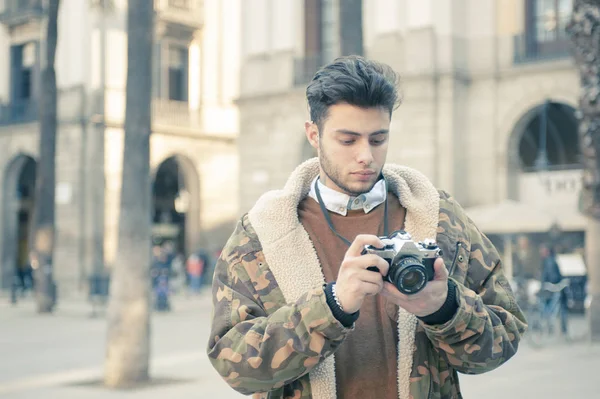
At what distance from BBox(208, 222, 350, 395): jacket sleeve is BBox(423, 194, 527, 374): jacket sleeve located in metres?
0.33

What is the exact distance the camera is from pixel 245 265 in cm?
283

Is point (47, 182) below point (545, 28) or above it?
below

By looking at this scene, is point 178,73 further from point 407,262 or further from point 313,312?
point 407,262

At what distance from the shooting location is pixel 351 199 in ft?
9.28

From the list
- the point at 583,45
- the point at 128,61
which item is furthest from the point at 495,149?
the point at 128,61

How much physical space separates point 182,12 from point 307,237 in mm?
33472

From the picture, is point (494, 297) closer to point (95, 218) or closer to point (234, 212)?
point (95, 218)

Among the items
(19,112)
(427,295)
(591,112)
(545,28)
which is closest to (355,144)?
(427,295)

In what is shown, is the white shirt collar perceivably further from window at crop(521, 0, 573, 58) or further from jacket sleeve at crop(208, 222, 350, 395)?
window at crop(521, 0, 573, 58)

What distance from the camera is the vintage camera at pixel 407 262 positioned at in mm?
2414

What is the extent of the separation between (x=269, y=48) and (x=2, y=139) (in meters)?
13.2

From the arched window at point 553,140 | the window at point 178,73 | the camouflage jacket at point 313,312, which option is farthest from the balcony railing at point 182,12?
the camouflage jacket at point 313,312

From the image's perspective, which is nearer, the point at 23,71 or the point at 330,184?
the point at 330,184

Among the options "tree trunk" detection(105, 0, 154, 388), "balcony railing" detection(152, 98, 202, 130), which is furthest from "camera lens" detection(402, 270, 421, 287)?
"balcony railing" detection(152, 98, 202, 130)
